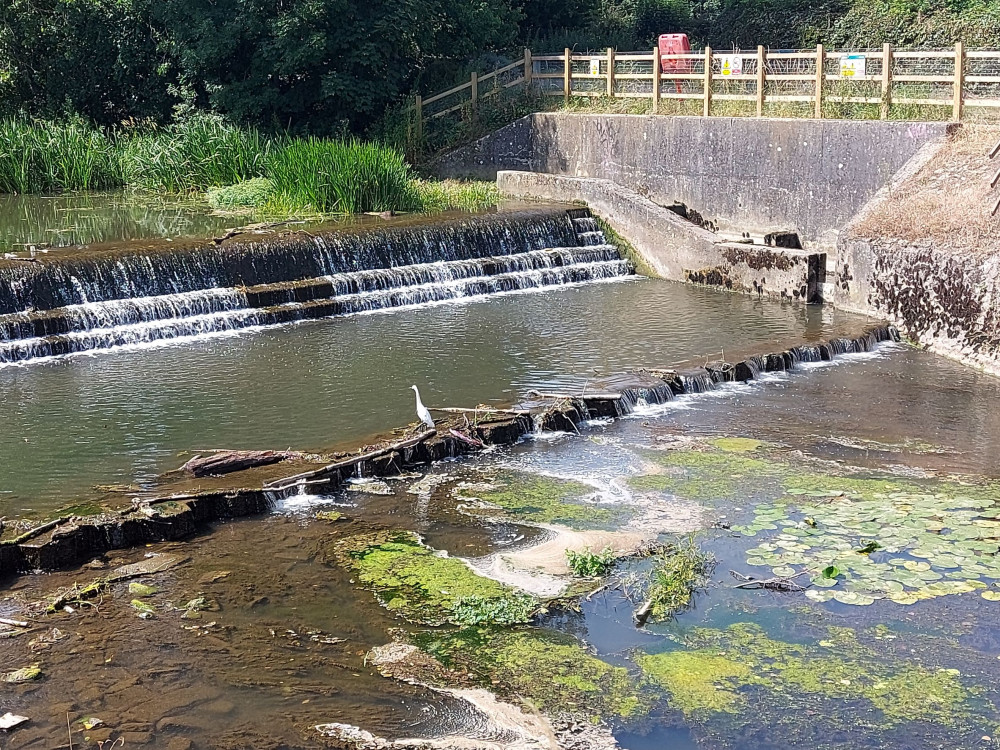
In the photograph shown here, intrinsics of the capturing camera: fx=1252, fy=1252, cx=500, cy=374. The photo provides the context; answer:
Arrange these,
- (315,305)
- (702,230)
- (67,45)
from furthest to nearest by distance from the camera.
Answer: (67,45), (702,230), (315,305)

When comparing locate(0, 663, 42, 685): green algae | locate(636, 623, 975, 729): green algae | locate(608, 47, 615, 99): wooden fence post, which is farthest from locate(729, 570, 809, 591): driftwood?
locate(608, 47, 615, 99): wooden fence post

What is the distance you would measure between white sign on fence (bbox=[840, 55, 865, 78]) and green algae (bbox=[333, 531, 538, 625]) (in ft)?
42.1

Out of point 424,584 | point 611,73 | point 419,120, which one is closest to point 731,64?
point 611,73

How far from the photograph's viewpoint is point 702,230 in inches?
721

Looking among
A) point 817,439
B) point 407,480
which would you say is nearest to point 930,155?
point 817,439

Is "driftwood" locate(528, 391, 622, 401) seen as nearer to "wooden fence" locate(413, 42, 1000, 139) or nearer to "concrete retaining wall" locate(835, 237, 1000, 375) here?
"concrete retaining wall" locate(835, 237, 1000, 375)

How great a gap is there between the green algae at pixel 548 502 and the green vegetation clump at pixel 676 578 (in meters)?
0.76

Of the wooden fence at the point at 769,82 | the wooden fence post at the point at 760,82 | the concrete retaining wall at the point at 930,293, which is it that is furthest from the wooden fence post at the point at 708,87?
the concrete retaining wall at the point at 930,293

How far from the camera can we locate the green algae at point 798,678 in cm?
643

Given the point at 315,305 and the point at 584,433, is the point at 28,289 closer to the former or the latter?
the point at 315,305

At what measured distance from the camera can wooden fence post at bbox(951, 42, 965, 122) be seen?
662 inches

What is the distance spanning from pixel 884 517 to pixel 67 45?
900 inches

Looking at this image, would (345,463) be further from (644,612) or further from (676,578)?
(644,612)

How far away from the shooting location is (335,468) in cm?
970
